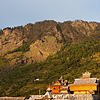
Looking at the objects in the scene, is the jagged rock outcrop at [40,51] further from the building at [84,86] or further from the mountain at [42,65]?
the building at [84,86]

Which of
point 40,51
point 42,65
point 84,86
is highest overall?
point 40,51

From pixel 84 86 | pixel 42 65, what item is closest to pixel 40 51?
pixel 42 65

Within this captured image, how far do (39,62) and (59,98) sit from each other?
495ft

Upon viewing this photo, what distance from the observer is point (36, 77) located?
13612cm

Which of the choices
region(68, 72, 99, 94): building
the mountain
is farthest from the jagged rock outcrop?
region(68, 72, 99, 94): building

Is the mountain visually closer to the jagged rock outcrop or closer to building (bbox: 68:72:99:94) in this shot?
the jagged rock outcrop

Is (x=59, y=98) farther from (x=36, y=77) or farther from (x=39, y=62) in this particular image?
(x=39, y=62)

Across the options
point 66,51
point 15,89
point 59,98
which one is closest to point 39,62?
point 66,51

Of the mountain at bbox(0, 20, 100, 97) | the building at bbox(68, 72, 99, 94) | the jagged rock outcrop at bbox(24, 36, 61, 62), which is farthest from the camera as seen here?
the jagged rock outcrop at bbox(24, 36, 61, 62)

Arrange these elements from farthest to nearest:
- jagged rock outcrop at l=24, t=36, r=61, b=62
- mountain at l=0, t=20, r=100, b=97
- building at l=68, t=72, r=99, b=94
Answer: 1. jagged rock outcrop at l=24, t=36, r=61, b=62
2. mountain at l=0, t=20, r=100, b=97
3. building at l=68, t=72, r=99, b=94

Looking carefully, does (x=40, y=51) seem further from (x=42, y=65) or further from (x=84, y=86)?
(x=84, y=86)

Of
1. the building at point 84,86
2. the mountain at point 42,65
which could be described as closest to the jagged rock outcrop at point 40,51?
the mountain at point 42,65

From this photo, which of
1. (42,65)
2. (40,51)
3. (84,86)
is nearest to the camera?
(84,86)

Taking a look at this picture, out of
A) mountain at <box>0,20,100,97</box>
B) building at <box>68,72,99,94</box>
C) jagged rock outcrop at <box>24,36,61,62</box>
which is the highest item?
jagged rock outcrop at <box>24,36,61,62</box>
